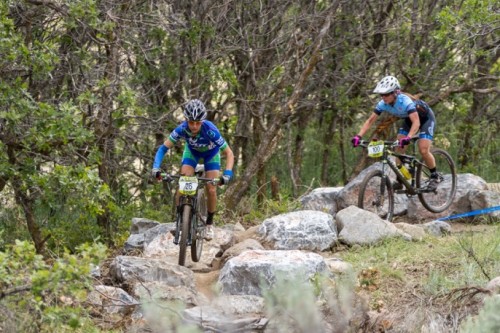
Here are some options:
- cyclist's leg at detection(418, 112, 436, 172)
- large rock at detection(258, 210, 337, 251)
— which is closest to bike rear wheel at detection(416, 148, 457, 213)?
cyclist's leg at detection(418, 112, 436, 172)

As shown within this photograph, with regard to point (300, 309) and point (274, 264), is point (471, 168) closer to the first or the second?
point (274, 264)

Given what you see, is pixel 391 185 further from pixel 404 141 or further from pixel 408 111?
pixel 408 111

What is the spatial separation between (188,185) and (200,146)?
2.38 feet

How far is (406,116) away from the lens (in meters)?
11.3

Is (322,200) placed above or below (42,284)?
above

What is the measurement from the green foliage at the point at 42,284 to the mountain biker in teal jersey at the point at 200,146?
2690 mm

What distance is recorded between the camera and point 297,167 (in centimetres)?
1577

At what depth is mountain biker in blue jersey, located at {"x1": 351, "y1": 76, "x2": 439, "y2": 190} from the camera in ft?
36.1

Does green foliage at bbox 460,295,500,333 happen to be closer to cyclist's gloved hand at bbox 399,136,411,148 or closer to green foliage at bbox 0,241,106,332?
green foliage at bbox 0,241,106,332

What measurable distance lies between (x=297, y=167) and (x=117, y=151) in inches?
169

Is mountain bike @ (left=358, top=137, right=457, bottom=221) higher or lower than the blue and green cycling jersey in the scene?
lower

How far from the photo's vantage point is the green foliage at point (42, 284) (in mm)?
6043

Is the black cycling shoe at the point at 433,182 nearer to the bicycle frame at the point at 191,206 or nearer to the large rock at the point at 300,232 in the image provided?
the large rock at the point at 300,232

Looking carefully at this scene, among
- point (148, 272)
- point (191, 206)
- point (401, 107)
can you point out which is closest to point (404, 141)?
point (401, 107)
